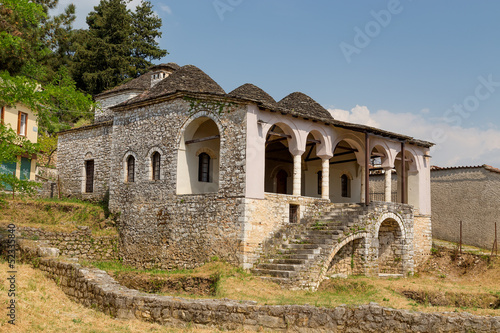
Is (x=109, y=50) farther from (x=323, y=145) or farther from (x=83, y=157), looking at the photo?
(x=323, y=145)

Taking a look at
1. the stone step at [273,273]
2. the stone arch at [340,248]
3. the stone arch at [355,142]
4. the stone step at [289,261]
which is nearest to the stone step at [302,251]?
the stone arch at [340,248]

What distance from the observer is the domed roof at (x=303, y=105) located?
22625 millimetres

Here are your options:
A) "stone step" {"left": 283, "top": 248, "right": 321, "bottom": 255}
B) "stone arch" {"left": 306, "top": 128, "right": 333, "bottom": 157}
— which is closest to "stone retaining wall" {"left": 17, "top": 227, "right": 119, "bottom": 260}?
"stone step" {"left": 283, "top": 248, "right": 321, "bottom": 255}

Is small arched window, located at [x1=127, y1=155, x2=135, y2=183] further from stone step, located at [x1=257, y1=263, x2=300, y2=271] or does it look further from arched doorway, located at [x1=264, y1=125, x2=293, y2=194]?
stone step, located at [x1=257, y1=263, x2=300, y2=271]

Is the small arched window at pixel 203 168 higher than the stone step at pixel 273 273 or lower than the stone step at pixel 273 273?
higher

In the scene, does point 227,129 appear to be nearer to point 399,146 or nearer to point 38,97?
point 38,97

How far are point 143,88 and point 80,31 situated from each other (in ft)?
69.0

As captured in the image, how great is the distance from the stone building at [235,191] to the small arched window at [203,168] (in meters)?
0.04

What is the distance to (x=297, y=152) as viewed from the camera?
1845cm

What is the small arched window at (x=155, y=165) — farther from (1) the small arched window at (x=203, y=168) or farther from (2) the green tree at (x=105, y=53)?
(2) the green tree at (x=105, y=53)

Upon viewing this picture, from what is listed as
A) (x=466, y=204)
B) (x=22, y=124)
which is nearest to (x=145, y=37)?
(x=22, y=124)

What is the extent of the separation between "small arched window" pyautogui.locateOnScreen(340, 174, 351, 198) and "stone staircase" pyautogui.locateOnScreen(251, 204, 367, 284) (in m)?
6.56

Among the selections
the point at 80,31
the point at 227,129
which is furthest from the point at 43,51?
the point at 80,31

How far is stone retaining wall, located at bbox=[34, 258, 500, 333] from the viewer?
28.3 feet
